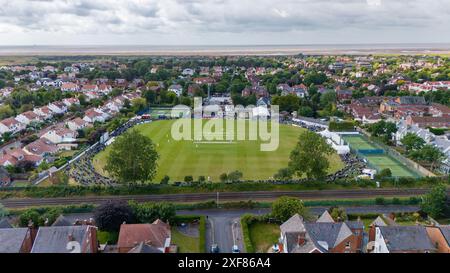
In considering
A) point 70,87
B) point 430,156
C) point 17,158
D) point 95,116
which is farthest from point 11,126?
point 430,156

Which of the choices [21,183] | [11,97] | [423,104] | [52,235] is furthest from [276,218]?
[11,97]

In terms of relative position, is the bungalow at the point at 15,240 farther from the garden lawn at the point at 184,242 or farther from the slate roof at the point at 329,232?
the slate roof at the point at 329,232

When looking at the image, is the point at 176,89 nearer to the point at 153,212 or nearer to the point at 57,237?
the point at 153,212

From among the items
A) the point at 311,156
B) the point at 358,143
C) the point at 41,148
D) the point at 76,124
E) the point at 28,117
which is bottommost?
the point at 358,143

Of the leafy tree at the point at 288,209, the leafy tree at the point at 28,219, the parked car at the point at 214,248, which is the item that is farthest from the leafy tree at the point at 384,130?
the leafy tree at the point at 28,219

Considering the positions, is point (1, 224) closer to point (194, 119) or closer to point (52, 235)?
point (52, 235)
